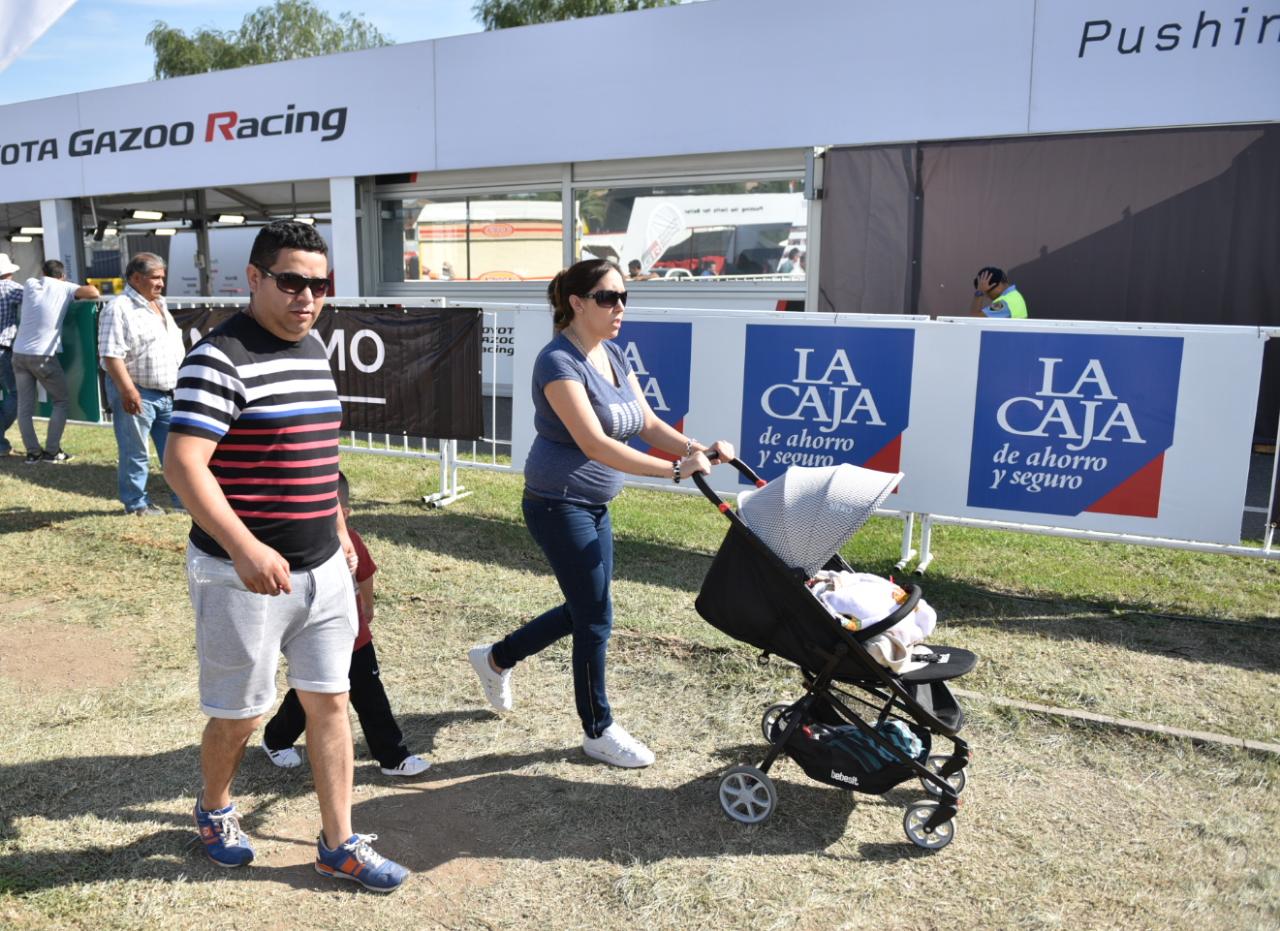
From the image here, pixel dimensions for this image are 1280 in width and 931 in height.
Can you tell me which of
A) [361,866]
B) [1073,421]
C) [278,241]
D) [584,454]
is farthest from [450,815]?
[1073,421]

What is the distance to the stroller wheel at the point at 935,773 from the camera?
3.37 m

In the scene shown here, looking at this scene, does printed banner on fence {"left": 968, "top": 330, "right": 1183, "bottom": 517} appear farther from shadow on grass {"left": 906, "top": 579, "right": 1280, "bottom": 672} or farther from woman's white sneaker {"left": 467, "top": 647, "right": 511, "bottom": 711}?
woman's white sneaker {"left": 467, "top": 647, "right": 511, "bottom": 711}

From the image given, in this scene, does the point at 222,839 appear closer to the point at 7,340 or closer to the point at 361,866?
the point at 361,866

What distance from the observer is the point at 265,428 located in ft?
8.95

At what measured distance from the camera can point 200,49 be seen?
3869cm

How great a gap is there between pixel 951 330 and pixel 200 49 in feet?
134

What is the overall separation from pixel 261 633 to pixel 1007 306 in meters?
7.41

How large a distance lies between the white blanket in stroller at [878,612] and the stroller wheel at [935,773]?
15.0 inches

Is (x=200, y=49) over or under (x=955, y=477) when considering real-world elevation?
over

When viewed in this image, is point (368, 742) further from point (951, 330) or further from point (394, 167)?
point (394, 167)

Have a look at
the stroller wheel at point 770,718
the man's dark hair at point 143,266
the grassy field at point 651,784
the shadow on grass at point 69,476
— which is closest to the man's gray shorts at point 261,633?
the grassy field at point 651,784

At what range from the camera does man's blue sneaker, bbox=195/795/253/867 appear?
10.4 ft

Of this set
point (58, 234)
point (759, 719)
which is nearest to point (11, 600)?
point (759, 719)

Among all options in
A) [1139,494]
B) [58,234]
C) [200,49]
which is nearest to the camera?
[1139,494]
